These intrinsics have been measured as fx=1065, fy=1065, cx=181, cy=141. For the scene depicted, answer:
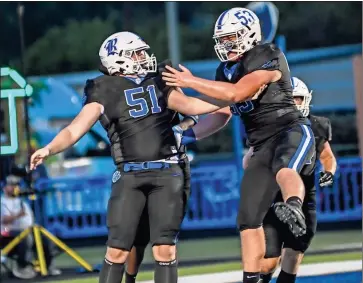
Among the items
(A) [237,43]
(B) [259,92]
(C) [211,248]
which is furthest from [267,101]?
(C) [211,248]

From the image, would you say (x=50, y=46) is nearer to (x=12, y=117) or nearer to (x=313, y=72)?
(x=313, y=72)

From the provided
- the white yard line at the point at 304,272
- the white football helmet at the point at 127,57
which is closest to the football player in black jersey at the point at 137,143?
the white football helmet at the point at 127,57

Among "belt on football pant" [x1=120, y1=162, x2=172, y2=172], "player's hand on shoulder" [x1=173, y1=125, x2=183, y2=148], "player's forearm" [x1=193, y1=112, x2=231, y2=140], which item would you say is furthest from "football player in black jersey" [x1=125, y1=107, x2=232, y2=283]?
"belt on football pant" [x1=120, y1=162, x2=172, y2=172]

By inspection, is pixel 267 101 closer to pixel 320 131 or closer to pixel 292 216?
pixel 292 216

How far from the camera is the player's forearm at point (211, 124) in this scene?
25.0ft

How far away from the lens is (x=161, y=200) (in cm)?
707

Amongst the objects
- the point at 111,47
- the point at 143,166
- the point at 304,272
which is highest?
the point at 111,47

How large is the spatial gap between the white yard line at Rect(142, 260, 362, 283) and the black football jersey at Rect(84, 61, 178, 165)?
2.27m

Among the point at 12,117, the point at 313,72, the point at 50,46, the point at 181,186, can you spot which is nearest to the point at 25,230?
the point at 12,117

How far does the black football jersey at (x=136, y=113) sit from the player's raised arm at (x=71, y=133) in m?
0.07

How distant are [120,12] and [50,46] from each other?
8.82 feet

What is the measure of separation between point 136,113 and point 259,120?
85 centimetres

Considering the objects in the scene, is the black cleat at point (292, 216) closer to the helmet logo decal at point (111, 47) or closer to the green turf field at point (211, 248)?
the helmet logo decal at point (111, 47)

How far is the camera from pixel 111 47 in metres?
7.25
